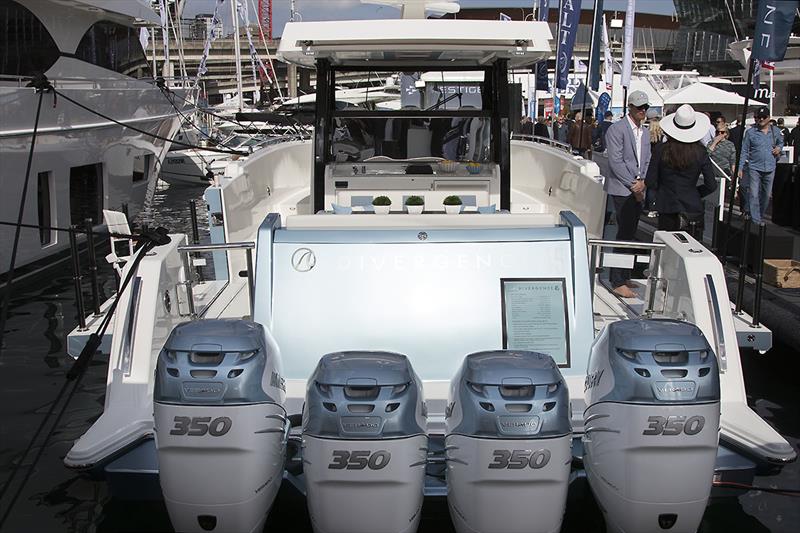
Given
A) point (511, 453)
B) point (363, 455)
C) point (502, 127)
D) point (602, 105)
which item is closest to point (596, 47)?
point (602, 105)

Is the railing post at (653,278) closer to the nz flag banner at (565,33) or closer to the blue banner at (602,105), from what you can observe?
the nz flag banner at (565,33)

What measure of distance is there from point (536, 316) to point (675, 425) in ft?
4.23

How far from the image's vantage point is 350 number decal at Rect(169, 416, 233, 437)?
3371 millimetres

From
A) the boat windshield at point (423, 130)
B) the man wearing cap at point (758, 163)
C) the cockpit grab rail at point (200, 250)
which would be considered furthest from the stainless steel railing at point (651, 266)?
the man wearing cap at point (758, 163)

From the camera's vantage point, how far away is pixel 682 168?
7793 mm

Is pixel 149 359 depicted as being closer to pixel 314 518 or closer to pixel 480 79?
pixel 314 518

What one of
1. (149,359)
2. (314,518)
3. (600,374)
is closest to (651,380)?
(600,374)

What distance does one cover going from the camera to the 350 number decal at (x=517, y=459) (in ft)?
10.7

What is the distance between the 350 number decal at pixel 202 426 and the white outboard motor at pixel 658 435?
1442 millimetres

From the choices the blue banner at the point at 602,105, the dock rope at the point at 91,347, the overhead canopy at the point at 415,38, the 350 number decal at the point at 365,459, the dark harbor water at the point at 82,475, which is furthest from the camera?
the blue banner at the point at 602,105

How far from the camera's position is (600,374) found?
12.1 ft

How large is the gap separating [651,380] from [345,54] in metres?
4.33

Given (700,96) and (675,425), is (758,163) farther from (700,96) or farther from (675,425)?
(700,96)

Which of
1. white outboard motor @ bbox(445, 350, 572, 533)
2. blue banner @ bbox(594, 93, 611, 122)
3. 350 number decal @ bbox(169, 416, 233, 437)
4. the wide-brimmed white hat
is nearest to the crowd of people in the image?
the wide-brimmed white hat
